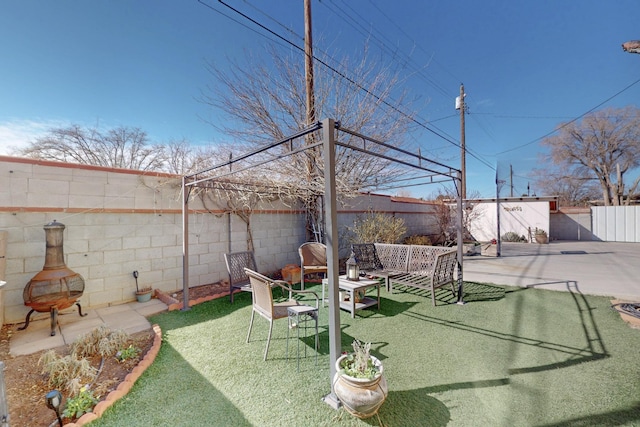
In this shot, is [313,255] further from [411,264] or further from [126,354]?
[126,354]

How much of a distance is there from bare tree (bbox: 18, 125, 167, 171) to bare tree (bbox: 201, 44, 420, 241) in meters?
7.58

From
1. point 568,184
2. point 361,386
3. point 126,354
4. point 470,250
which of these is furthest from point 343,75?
point 568,184

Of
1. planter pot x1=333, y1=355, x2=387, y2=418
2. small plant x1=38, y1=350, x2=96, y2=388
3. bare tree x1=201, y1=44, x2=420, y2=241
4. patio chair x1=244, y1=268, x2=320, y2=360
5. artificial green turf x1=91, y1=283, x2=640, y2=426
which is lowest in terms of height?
artificial green turf x1=91, y1=283, x2=640, y2=426

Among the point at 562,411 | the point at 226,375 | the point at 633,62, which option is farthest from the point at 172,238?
the point at 633,62

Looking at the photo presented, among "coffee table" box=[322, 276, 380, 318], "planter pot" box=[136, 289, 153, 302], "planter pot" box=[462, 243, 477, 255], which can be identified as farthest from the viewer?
"planter pot" box=[462, 243, 477, 255]

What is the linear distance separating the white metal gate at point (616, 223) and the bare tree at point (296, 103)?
44.5ft

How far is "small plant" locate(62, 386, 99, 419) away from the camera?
6.26 ft

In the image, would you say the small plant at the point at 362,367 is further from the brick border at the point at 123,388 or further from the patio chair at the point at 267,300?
the brick border at the point at 123,388

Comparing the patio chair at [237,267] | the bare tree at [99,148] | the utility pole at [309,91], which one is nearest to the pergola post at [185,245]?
the patio chair at [237,267]

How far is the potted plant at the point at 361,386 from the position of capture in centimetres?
180

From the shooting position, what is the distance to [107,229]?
412 centimetres

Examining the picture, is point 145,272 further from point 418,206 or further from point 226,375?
point 418,206

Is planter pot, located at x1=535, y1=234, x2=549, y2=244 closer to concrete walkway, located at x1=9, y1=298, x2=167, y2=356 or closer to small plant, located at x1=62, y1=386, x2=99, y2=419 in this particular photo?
concrete walkway, located at x1=9, y1=298, x2=167, y2=356

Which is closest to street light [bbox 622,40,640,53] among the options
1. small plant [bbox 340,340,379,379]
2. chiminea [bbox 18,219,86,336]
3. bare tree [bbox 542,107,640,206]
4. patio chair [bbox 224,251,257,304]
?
small plant [bbox 340,340,379,379]
